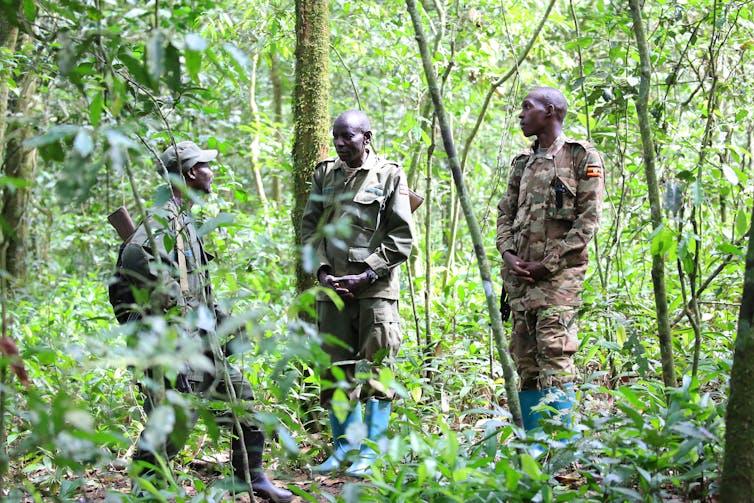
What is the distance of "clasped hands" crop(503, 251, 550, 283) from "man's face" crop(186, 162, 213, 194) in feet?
5.78

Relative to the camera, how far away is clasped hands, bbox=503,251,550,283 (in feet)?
13.3

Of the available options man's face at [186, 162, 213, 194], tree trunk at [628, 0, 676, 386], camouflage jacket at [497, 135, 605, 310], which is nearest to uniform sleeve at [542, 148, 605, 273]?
camouflage jacket at [497, 135, 605, 310]

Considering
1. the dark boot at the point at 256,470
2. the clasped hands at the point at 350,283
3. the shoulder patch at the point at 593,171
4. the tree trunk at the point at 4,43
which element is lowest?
the dark boot at the point at 256,470

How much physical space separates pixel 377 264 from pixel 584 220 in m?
1.19

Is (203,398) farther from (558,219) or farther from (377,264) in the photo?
(558,219)

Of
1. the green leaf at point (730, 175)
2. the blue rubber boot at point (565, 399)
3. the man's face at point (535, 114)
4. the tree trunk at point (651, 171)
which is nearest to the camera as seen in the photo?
the green leaf at point (730, 175)

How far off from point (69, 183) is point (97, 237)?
9737 millimetres

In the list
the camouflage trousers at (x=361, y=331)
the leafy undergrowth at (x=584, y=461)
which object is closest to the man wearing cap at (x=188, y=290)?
the leafy undergrowth at (x=584, y=461)

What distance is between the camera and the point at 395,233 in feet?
14.2

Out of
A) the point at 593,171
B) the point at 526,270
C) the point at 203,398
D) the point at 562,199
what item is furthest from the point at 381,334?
the point at 593,171

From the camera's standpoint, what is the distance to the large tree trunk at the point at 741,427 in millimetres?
2324

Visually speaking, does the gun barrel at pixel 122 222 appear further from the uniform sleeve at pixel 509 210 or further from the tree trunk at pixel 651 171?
the tree trunk at pixel 651 171

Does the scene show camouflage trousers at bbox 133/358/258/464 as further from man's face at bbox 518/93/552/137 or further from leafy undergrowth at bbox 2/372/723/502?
man's face at bbox 518/93/552/137

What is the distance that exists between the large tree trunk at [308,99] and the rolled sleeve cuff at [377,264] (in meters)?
0.93
